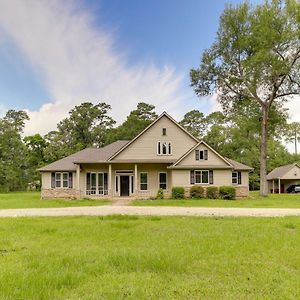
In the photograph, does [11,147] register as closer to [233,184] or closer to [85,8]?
[233,184]

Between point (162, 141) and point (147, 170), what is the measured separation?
2.78 metres

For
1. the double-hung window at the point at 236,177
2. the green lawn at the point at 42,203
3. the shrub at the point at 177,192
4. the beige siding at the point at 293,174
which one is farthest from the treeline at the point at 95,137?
the green lawn at the point at 42,203

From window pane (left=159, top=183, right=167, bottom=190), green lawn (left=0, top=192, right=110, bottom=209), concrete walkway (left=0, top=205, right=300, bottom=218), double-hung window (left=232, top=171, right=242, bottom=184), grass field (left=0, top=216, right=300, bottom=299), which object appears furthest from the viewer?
window pane (left=159, top=183, right=167, bottom=190)

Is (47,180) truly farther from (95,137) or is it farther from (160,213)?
(95,137)

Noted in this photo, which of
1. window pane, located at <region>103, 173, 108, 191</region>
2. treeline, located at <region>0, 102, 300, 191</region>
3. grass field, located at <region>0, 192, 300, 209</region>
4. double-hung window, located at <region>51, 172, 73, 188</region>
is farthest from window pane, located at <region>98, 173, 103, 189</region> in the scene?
treeline, located at <region>0, 102, 300, 191</region>

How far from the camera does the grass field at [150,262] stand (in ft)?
15.0

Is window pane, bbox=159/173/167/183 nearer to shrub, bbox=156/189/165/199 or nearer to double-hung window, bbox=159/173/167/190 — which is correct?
double-hung window, bbox=159/173/167/190

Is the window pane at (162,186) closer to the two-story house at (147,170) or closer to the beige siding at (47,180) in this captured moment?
the two-story house at (147,170)

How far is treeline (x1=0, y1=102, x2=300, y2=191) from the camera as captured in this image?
49.9 meters

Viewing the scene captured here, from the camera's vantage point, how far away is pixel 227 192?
2694cm

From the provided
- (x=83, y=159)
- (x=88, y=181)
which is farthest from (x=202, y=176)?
(x=83, y=159)

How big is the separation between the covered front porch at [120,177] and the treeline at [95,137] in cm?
1757

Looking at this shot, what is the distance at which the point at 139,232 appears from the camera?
29.7 ft

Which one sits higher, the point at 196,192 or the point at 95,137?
the point at 95,137
